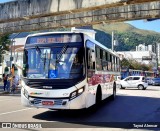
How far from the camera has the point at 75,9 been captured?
14094 millimetres

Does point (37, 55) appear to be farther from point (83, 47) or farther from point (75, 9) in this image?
point (75, 9)

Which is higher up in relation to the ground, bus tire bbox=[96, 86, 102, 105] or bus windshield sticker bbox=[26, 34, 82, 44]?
bus windshield sticker bbox=[26, 34, 82, 44]

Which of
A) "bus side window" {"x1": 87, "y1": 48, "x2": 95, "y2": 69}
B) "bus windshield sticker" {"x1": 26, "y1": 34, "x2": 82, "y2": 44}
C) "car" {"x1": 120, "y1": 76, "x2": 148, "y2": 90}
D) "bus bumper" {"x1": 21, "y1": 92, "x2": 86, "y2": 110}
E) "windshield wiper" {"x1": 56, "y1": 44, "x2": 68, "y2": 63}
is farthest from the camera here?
"car" {"x1": 120, "y1": 76, "x2": 148, "y2": 90}

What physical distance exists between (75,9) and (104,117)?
5.64 metres

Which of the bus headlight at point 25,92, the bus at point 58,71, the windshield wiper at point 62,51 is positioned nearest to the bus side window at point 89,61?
the bus at point 58,71

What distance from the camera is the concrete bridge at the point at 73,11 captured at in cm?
1372

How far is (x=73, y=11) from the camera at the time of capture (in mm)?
14492

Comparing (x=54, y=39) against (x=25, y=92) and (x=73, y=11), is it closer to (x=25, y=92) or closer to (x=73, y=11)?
(x=25, y=92)

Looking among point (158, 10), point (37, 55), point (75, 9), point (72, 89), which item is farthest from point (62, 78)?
point (158, 10)

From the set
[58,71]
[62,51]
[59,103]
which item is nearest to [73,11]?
[62,51]

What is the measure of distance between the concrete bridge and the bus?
3.17 metres

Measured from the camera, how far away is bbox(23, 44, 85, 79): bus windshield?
33.6 ft

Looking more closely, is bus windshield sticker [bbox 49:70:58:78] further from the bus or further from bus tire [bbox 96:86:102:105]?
bus tire [bbox 96:86:102:105]

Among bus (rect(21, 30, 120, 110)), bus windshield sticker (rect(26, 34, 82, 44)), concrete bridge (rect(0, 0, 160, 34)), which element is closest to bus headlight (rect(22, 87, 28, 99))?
bus (rect(21, 30, 120, 110))
